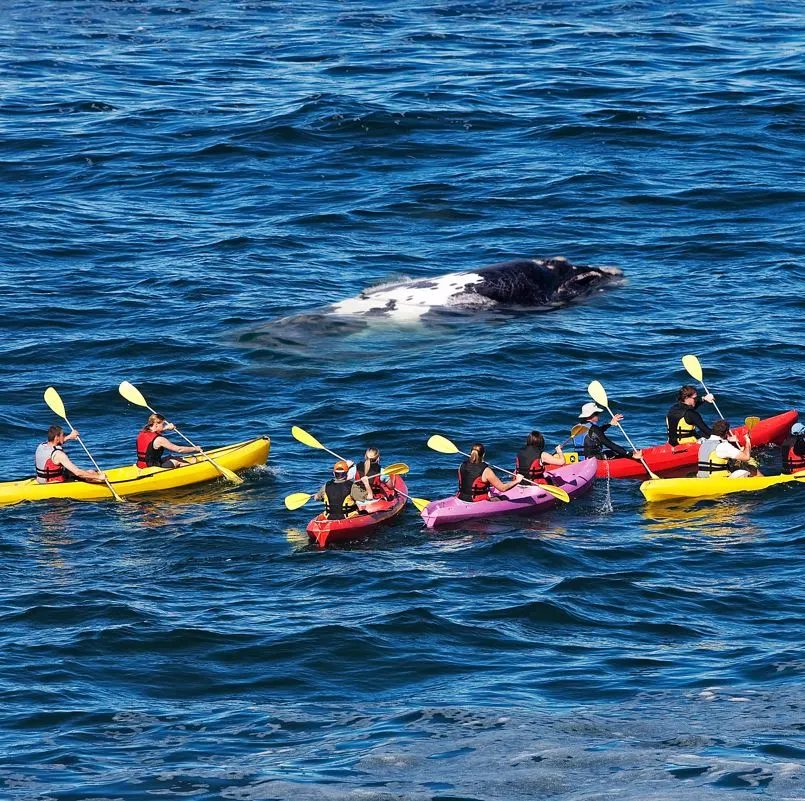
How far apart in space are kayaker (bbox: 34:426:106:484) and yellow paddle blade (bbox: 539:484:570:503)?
649cm

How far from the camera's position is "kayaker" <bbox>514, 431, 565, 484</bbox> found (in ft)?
→ 70.5

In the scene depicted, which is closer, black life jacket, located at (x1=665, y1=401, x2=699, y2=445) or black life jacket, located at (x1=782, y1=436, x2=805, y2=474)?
black life jacket, located at (x1=782, y1=436, x2=805, y2=474)

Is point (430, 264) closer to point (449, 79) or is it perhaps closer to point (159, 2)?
point (449, 79)

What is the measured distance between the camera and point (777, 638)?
16.8 metres

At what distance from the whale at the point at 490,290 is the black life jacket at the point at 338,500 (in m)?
9.80

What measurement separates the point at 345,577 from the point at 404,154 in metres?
23.7

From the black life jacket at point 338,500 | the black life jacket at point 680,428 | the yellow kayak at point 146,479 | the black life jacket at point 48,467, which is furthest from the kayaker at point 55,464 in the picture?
the black life jacket at point 680,428

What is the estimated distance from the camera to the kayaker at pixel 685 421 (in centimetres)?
2303

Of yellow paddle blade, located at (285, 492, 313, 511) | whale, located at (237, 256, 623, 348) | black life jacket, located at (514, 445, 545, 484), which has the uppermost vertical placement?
whale, located at (237, 256, 623, 348)

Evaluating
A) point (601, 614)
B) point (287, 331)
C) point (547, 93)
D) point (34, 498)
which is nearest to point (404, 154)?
point (547, 93)

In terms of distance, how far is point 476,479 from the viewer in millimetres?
20859

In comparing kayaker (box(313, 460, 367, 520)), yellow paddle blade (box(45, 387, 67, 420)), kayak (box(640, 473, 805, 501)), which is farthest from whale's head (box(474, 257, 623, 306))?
kayaker (box(313, 460, 367, 520))

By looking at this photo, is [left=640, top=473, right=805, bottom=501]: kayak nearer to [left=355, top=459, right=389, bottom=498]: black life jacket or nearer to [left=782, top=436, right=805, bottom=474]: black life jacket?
[left=782, top=436, right=805, bottom=474]: black life jacket

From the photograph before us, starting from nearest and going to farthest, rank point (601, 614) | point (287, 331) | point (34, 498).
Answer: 1. point (601, 614)
2. point (34, 498)
3. point (287, 331)
